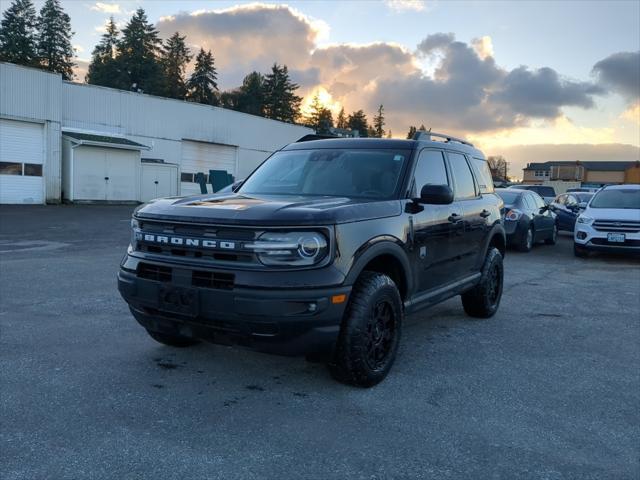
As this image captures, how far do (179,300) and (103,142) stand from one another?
25.4 m

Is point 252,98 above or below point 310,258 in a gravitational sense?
above

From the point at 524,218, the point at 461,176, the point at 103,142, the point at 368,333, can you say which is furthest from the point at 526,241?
the point at 103,142

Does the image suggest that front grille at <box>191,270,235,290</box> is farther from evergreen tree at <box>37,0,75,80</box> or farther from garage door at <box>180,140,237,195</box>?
evergreen tree at <box>37,0,75,80</box>

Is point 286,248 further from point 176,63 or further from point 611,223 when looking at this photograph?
point 176,63

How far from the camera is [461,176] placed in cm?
565

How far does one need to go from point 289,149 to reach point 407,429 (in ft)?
10.2

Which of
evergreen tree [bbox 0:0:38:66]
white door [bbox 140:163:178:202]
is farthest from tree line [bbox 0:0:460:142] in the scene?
white door [bbox 140:163:178:202]

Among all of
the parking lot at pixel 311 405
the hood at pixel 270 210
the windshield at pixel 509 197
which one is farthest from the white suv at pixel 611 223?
the hood at pixel 270 210

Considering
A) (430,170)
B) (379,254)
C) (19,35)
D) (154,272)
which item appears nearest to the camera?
(154,272)

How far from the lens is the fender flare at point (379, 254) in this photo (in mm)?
3625

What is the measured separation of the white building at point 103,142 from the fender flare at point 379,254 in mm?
24639

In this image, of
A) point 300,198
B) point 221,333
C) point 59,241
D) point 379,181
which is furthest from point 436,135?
point 59,241

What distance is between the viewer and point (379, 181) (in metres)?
4.57

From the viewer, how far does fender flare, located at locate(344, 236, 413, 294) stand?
3625 millimetres
